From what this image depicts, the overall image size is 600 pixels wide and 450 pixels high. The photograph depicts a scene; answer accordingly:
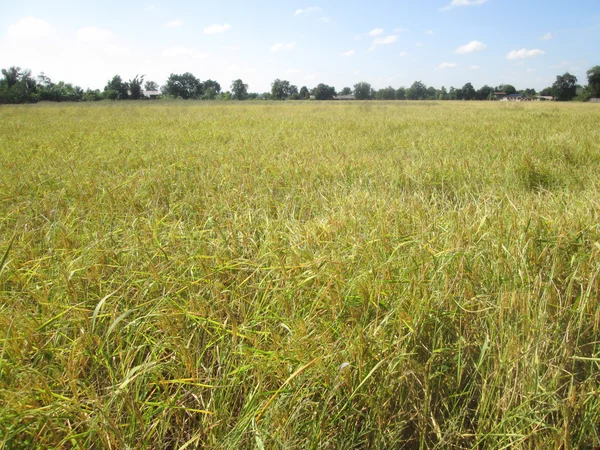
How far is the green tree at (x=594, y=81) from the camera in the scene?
59.6 metres

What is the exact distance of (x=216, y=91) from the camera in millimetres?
78688

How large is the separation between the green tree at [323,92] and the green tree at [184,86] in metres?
29.2

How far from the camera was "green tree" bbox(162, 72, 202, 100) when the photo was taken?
68875mm

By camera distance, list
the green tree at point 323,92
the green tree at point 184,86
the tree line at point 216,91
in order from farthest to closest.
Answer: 1. the green tree at point 323,92
2. the green tree at point 184,86
3. the tree line at point 216,91

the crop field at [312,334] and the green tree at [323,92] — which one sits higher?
the green tree at [323,92]

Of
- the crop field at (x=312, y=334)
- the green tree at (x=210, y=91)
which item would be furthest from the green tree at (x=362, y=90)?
the crop field at (x=312, y=334)

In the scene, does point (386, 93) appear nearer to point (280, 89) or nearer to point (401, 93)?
point (401, 93)

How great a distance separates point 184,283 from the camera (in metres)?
1.37

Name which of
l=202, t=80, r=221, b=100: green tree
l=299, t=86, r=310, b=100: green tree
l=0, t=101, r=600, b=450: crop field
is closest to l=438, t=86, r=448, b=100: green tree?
l=299, t=86, r=310, b=100: green tree

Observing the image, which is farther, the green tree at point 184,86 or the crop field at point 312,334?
the green tree at point 184,86

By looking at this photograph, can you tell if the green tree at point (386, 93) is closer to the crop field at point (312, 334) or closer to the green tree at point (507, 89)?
the green tree at point (507, 89)

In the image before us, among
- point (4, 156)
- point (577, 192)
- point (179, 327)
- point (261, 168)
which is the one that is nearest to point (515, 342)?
point (179, 327)

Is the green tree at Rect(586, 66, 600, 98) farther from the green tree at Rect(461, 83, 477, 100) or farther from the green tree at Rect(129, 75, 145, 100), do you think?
the green tree at Rect(129, 75, 145, 100)

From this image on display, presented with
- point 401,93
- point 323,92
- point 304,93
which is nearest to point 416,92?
point 401,93
